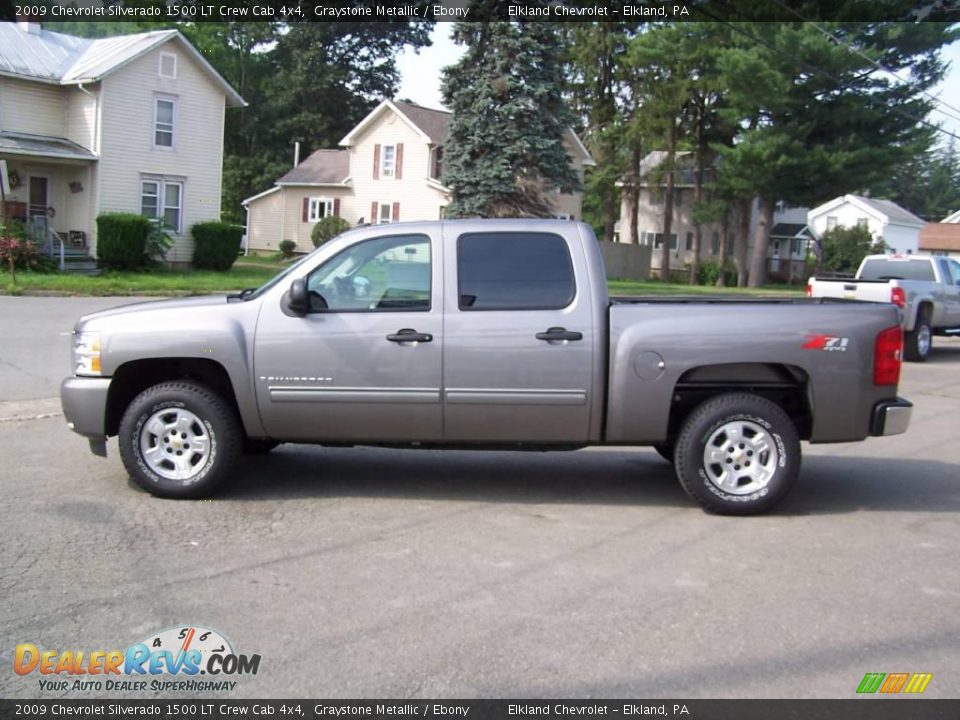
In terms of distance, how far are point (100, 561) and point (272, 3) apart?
67.8 m

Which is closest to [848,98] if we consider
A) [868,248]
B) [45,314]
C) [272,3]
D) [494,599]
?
[868,248]

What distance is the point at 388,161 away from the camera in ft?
157

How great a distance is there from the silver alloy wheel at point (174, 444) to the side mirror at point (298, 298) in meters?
1.00

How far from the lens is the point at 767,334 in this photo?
656 cm

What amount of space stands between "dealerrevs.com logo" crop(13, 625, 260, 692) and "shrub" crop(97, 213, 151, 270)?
2836cm

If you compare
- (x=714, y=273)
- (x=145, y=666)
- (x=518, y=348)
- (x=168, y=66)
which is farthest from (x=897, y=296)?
(x=714, y=273)

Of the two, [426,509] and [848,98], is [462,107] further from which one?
[426,509]

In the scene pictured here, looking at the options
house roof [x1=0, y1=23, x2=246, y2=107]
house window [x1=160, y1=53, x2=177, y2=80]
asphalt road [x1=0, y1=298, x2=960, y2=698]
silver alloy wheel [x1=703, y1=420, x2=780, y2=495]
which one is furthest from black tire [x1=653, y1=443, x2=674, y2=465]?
house window [x1=160, y1=53, x2=177, y2=80]

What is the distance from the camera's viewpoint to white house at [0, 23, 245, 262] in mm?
31922

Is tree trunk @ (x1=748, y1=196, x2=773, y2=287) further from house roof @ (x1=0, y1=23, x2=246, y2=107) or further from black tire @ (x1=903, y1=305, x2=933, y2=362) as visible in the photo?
black tire @ (x1=903, y1=305, x2=933, y2=362)

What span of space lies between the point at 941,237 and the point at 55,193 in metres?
54.6

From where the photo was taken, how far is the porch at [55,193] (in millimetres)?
30703

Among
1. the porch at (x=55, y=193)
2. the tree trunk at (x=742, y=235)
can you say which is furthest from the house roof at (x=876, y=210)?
the porch at (x=55, y=193)

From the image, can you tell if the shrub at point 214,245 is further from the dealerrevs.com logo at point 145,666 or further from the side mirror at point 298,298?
the dealerrevs.com logo at point 145,666
